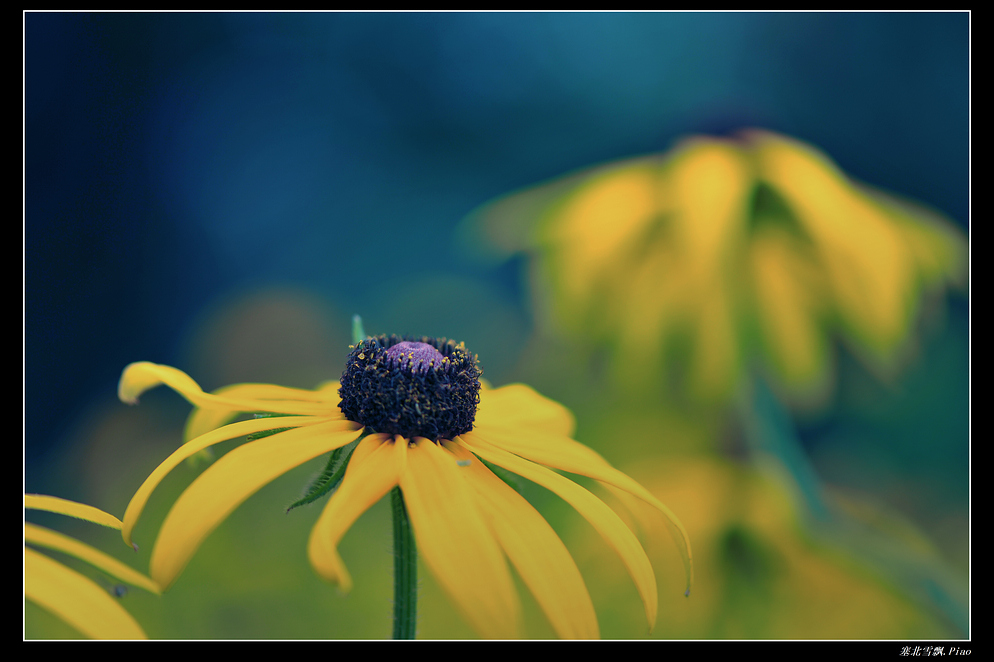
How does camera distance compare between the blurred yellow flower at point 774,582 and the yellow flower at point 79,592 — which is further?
the blurred yellow flower at point 774,582

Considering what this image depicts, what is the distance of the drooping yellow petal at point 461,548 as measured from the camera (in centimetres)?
39

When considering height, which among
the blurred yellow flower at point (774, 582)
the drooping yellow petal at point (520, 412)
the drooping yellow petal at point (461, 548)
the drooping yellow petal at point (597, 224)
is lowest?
the blurred yellow flower at point (774, 582)

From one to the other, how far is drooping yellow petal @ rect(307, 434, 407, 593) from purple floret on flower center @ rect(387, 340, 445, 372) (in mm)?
64

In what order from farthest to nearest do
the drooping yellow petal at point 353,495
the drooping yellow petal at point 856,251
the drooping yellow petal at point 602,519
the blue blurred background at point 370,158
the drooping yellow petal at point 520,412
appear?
the blue blurred background at point 370,158
the drooping yellow petal at point 856,251
the drooping yellow petal at point 520,412
the drooping yellow petal at point 602,519
the drooping yellow petal at point 353,495

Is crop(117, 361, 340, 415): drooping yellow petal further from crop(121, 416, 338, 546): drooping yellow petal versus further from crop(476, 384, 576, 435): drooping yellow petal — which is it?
crop(476, 384, 576, 435): drooping yellow petal

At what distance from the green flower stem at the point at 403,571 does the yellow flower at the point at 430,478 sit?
0.03 metres

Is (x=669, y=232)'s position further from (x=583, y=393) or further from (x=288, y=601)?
(x=288, y=601)

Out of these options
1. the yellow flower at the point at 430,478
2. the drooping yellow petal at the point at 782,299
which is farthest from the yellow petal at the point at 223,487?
the drooping yellow petal at the point at 782,299

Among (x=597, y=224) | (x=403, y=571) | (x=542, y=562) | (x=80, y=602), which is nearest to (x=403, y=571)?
(x=403, y=571)

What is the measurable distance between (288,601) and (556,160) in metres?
0.82

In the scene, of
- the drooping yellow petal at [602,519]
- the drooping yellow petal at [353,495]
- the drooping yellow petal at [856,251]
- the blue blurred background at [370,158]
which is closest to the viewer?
the drooping yellow petal at [353,495]

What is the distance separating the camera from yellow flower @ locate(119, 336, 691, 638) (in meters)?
0.40

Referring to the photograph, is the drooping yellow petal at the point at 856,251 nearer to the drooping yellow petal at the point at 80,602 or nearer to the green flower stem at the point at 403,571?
the green flower stem at the point at 403,571

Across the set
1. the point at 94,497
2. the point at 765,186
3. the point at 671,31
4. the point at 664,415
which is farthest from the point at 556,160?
the point at 94,497
